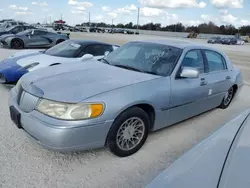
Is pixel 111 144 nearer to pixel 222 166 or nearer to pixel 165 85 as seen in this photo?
pixel 165 85

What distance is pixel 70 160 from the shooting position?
291 centimetres

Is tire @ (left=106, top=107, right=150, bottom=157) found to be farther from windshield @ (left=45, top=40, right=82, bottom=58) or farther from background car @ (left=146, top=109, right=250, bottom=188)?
windshield @ (left=45, top=40, right=82, bottom=58)

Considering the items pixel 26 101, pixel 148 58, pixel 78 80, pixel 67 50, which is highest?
pixel 148 58

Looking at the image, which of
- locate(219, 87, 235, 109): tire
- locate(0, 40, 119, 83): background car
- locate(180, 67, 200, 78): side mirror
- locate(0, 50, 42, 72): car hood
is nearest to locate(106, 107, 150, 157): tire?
locate(180, 67, 200, 78): side mirror

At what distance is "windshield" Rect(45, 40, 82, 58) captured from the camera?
6.27m

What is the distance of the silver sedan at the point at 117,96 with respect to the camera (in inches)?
101

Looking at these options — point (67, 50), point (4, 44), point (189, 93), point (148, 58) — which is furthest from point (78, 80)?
point (4, 44)

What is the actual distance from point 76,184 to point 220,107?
3773 millimetres

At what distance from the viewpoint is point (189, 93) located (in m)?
3.64

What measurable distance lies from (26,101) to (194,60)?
2678 mm

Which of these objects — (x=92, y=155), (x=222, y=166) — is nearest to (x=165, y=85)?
(x=92, y=155)

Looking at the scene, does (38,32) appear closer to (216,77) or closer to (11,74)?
(11,74)

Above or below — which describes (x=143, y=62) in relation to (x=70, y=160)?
above

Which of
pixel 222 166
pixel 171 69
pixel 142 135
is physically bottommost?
pixel 142 135
